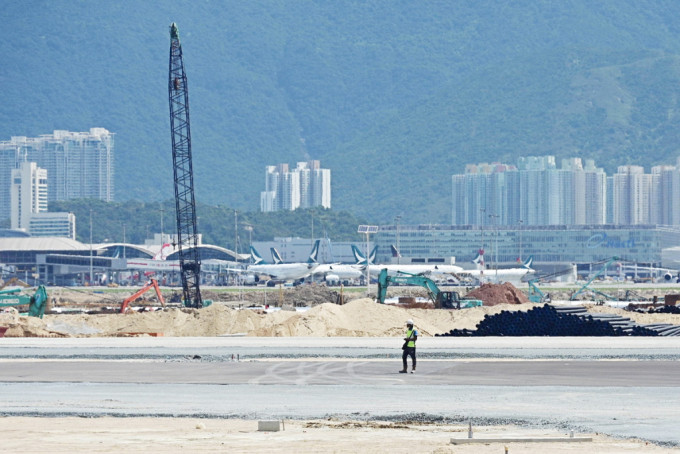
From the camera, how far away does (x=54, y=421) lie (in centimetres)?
3584

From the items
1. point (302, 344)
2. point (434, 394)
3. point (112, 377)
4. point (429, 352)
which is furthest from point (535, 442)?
point (302, 344)

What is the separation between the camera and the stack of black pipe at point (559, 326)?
69938 mm

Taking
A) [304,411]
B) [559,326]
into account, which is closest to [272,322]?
[559,326]

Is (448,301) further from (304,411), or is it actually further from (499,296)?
(304,411)

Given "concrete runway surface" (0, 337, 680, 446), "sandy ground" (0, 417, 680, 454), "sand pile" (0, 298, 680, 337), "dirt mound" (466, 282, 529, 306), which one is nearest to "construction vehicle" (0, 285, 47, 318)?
"sand pile" (0, 298, 680, 337)

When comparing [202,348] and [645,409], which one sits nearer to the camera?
[645,409]

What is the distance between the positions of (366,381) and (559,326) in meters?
27.5

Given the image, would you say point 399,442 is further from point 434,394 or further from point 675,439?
point 434,394

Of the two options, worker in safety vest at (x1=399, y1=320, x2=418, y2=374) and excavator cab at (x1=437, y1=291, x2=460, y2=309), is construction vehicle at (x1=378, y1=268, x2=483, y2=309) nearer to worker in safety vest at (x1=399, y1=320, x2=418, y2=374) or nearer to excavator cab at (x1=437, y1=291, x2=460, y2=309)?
excavator cab at (x1=437, y1=291, x2=460, y2=309)

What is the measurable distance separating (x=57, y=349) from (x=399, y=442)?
1466 inches

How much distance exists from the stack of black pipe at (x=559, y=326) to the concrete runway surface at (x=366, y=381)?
9.30 ft

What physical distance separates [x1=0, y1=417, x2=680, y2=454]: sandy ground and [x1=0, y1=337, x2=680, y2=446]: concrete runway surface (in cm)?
141

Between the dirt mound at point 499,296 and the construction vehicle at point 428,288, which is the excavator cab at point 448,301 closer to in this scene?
the construction vehicle at point 428,288

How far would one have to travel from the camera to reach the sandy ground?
30.4m
